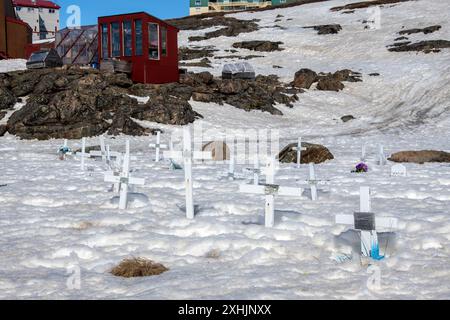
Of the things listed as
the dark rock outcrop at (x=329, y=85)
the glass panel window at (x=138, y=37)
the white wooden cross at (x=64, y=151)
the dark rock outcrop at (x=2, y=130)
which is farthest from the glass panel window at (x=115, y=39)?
the white wooden cross at (x=64, y=151)

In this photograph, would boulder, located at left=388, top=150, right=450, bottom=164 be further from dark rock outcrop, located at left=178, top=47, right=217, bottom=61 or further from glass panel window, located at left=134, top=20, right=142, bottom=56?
dark rock outcrop, located at left=178, top=47, right=217, bottom=61

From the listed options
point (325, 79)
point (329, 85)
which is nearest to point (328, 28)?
point (325, 79)

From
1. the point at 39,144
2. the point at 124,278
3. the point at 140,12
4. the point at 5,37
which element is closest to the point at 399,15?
the point at 140,12

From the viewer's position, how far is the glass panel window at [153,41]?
113ft

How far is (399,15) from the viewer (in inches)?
2525

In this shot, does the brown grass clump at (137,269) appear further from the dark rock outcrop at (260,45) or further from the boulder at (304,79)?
the dark rock outcrop at (260,45)

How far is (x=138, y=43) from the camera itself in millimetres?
34469

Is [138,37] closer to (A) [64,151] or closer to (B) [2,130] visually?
(B) [2,130]

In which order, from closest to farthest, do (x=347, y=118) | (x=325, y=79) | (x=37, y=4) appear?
1. (x=347, y=118)
2. (x=325, y=79)
3. (x=37, y=4)

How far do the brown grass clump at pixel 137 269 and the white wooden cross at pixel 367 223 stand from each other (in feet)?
7.96

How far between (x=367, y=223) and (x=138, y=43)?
101ft

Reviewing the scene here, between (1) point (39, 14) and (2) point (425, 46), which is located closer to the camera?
(2) point (425, 46)
